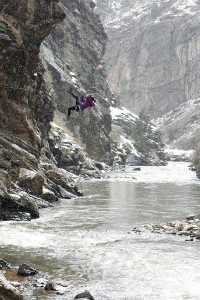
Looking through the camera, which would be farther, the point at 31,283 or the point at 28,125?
the point at 28,125

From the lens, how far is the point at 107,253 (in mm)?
19328

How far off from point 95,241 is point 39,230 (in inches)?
159

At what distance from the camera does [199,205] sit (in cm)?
3734

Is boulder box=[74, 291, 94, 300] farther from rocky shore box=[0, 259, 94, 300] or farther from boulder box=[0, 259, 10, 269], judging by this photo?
boulder box=[0, 259, 10, 269]

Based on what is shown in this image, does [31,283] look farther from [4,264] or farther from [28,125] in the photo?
[28,125]

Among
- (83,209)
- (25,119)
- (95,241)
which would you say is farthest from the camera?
(25,119)

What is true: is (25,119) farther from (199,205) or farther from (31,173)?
(199,205)

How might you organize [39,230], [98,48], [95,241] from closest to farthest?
Answer: [95,241] < [39,230] < [98,48]

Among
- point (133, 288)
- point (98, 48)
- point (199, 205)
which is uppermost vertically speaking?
point (98, 48)

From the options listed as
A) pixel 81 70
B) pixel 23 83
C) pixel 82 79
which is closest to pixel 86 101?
pixel 23 83

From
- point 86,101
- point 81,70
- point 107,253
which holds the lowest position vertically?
point 107,253

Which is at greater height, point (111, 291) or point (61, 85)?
point (61, 85)

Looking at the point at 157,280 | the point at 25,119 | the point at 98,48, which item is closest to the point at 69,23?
the point at 98,48

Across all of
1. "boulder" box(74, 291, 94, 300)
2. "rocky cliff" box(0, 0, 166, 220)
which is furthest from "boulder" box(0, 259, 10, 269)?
"rocky cliff" box(0, 0, 166, 220)
